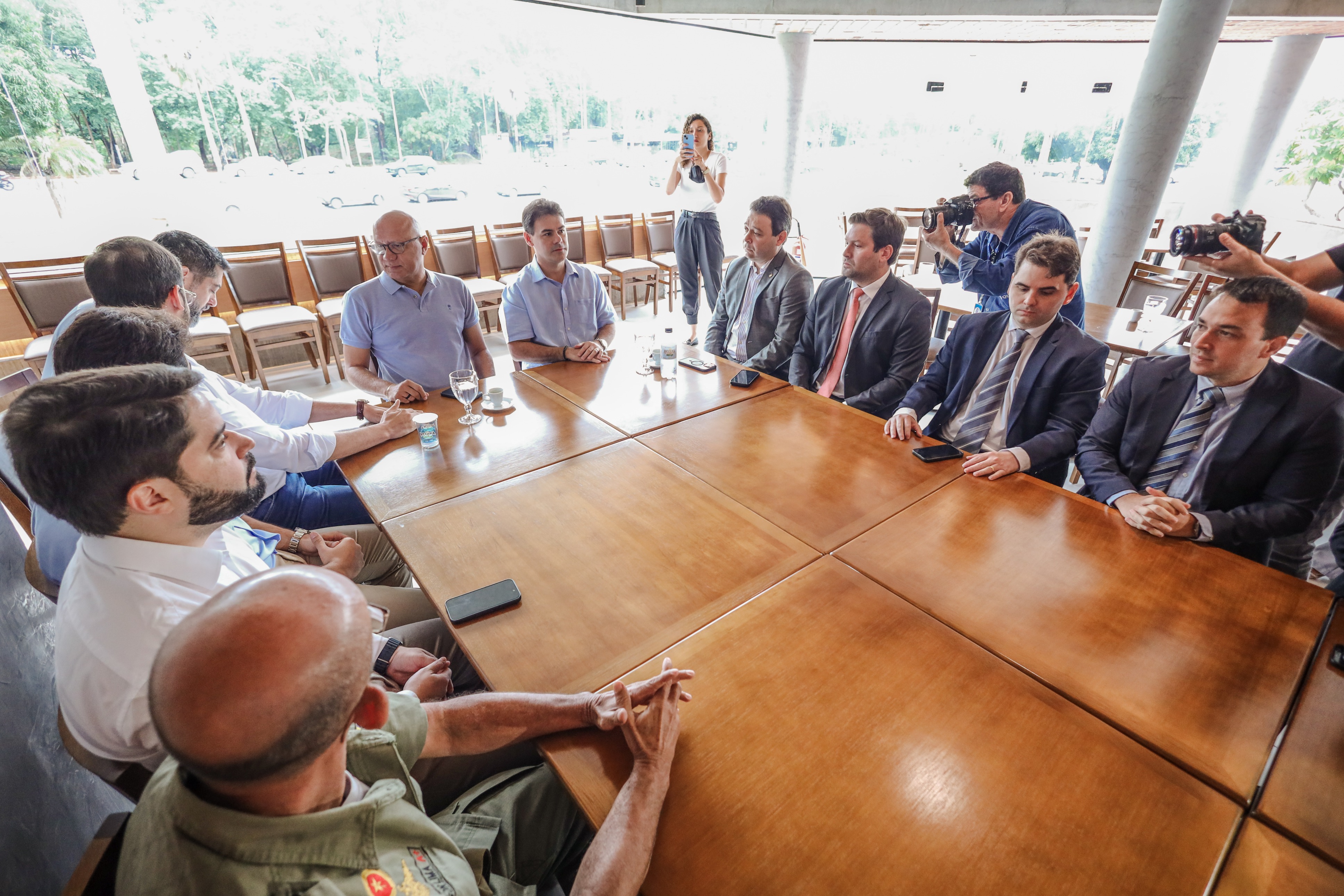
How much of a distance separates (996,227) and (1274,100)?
7688 millimetres

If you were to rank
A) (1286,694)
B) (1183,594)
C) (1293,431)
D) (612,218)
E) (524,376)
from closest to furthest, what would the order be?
(1286,694) → (1183,594) → (1293,431) → (524,376) → (612,218)

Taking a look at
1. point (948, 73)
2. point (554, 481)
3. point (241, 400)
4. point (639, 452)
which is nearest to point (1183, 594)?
point (639, 452)

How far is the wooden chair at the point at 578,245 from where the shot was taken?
6.08 meters

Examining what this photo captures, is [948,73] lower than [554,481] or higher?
higher

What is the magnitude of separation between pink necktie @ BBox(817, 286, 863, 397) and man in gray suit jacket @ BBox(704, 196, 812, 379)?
247 millimetres

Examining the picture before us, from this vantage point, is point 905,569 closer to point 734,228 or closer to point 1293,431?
point 1293,431

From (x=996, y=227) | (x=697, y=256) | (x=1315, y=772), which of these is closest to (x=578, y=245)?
(x=697, y=256)

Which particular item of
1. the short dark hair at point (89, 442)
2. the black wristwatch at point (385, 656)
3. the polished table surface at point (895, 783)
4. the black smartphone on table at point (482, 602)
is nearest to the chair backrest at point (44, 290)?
the short dark hair at point (89, 442)

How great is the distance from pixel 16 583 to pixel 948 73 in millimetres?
11245

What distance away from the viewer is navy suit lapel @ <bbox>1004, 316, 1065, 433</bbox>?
211 centimetres

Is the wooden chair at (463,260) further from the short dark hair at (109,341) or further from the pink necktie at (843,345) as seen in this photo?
the short dark hair at (109,341)

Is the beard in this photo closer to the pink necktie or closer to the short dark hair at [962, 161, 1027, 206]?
the pink necktie

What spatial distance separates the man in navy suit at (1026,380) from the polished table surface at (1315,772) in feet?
2.74

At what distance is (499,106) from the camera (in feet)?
21.6
